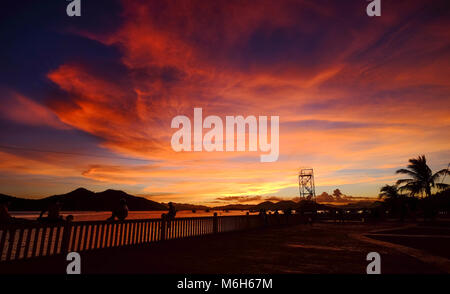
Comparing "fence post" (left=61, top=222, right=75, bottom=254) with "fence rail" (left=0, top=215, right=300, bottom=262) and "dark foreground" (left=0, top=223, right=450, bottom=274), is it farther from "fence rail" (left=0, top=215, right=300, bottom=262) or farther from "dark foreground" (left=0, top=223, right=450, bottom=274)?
"dark foreground" (left=0, top=223, right=450, bottom=274)

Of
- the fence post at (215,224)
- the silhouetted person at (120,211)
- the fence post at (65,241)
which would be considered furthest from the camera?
the fence post at (215,224)

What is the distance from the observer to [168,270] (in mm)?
6898

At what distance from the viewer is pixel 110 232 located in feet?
33.3

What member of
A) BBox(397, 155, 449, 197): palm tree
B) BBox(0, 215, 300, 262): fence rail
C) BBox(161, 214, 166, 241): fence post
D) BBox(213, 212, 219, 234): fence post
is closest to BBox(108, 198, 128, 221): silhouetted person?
BBox(0, 215, 300, 262): fence rail

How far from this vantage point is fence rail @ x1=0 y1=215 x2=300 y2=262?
22.8ft

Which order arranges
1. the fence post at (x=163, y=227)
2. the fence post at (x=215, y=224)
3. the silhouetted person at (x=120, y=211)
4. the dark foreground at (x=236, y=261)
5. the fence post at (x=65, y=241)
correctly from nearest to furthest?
the dark foreground at (x=236, y=261) → the fence post at (x=65, y=241) → the silhouetted person at (x=120, y=211) → the fence post at (x=163, y=227) → the fence post at (x=215, y=224)

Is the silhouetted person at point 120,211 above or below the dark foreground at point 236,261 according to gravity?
above

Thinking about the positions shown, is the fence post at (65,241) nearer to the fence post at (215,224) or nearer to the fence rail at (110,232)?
the fence rail at (110,232)

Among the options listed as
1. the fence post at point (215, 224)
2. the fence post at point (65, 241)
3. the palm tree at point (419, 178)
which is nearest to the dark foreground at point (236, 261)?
the fence post at point (65, 241)

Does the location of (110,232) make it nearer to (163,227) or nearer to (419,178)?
(163,227)

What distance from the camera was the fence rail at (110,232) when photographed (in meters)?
6.94
